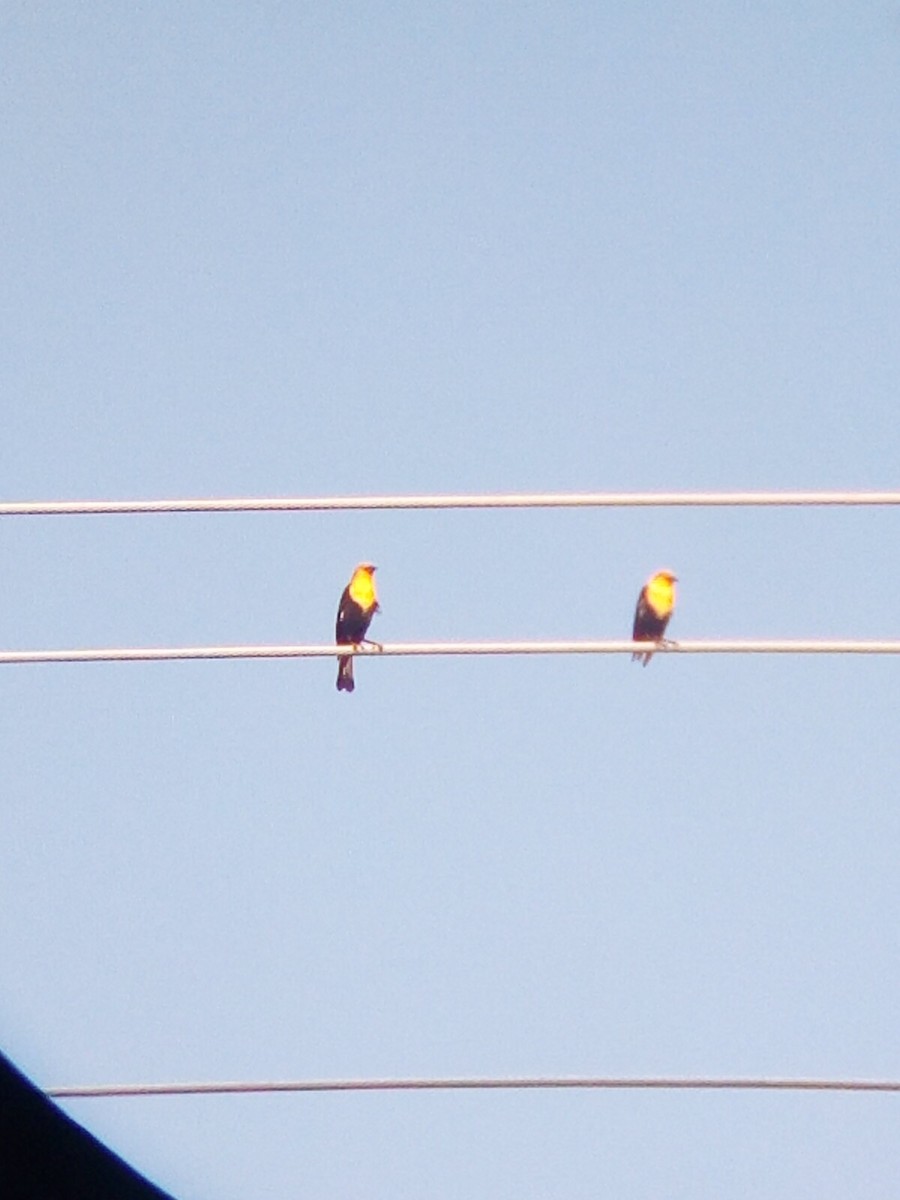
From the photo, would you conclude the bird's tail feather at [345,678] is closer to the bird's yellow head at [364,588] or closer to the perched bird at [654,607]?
the bird's yellow head at [364,588]

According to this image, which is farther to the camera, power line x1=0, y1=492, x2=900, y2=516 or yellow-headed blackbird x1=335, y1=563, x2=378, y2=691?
yellow-headed blackbird x1=335, y1=563, x2=378, y2=691

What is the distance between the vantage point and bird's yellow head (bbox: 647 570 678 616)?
9125 millimetres

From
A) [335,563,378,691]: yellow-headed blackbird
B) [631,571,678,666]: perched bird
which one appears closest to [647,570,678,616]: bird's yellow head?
A: [631,571,678,666]: perched bird

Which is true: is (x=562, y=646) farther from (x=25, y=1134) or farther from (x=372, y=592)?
(x=372, y=592)

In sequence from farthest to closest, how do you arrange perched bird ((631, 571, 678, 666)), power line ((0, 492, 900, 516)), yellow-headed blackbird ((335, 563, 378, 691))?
yellow-headed blackbird ((335, 563, 378, 691))
perched bird ((631, 571, 678, 666))
power line ((0, 492, 900, 516))

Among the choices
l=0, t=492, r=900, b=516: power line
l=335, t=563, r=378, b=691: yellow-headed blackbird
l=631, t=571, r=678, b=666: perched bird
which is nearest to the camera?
l=0, t=492, r=900, b=516: power line

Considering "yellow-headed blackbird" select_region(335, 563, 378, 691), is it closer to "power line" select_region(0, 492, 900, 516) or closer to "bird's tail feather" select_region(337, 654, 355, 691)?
"bird's tail feather" select_region(337, 654, 355, 691)

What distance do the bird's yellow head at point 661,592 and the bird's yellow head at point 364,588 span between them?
1.78 m

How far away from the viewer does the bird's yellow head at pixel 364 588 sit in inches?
384

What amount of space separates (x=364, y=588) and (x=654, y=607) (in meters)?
1.87

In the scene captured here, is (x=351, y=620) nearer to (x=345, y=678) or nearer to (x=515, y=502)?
(x=345, y=678)

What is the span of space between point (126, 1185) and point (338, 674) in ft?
20.1

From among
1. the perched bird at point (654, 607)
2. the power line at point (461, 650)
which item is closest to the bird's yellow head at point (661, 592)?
the perched bird at point (654, 607)

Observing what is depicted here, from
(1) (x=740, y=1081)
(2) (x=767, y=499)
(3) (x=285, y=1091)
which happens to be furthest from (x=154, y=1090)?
(2) (x=767, y=499)
